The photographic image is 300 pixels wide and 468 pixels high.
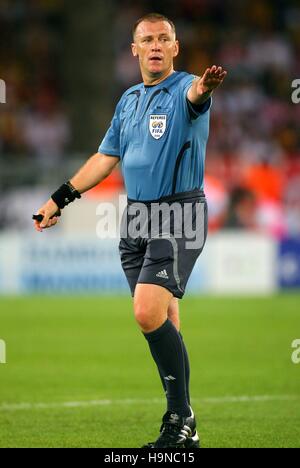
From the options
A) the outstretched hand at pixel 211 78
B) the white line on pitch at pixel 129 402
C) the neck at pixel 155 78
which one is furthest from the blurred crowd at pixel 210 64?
the outstretched hand at pixel 211 78

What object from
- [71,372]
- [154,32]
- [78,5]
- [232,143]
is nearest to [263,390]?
[71,372]

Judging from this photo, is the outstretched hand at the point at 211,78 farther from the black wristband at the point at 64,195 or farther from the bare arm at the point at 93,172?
the black wristband at the point at 64,195

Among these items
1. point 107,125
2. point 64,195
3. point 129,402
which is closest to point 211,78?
point 64,195

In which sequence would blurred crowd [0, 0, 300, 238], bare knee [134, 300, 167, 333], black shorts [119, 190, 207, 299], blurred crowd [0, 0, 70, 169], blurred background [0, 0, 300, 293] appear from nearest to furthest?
bare knee [134, 300, 167, 333] → black shorts [119, 190, 207, 299] → blurred background [0, 0, 300, 293] → blurred crowd [0, 0, 70, 169] → blurred crowd [0, 0, 300, 238]

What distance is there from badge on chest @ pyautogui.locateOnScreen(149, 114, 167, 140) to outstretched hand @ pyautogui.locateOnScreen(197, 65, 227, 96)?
1.54 feet

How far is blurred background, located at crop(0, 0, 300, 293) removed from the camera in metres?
18.2

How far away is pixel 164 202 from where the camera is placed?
6.77 meters

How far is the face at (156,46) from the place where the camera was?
6754 mm

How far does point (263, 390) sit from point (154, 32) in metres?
3.84

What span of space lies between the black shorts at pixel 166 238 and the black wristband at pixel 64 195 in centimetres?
43

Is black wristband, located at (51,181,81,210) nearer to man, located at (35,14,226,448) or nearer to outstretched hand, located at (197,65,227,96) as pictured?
man, located at (35,14,226,448)

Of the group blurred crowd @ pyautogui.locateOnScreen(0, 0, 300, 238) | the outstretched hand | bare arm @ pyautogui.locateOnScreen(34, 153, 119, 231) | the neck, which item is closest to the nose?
the neck

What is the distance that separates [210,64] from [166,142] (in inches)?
714
